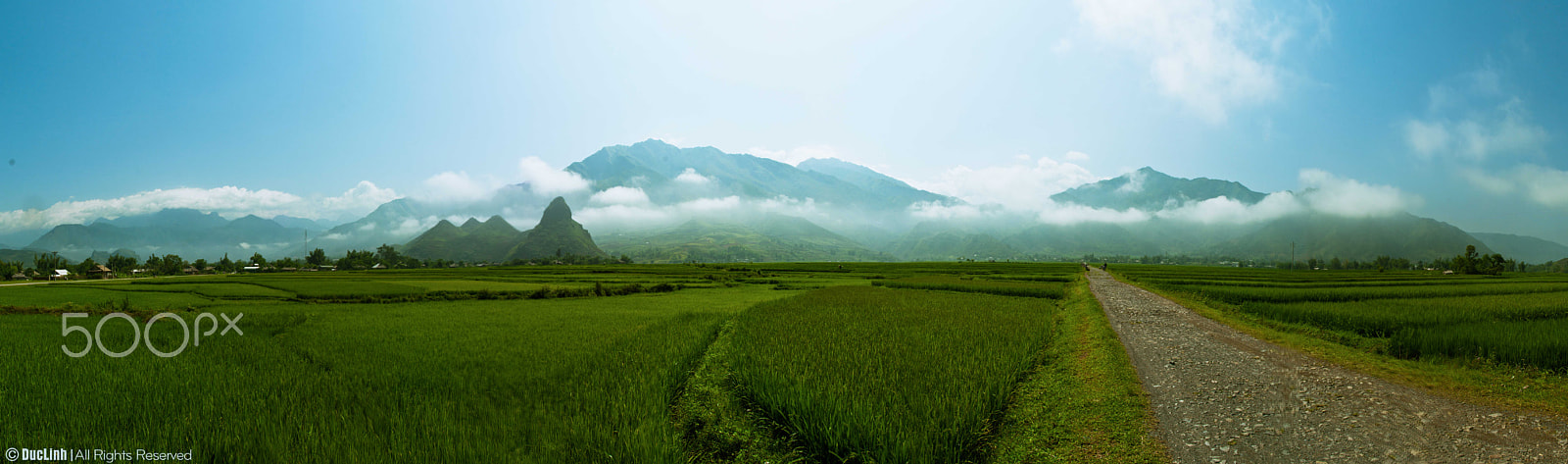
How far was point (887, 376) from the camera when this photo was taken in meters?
7.66

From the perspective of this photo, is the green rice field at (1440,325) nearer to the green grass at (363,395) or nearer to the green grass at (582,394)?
the green grass at (582,394)

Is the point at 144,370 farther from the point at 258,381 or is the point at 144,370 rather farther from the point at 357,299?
the point at 357,299

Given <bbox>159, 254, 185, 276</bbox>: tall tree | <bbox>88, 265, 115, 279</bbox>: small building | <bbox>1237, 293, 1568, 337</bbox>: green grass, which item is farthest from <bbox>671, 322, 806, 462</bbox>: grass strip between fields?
<bbox>159, 254, 185, 276</bbox>: tall tree

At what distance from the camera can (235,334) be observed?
11539 mm

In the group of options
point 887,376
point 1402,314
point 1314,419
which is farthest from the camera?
point 1402,314

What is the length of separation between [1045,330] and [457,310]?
1989 cm

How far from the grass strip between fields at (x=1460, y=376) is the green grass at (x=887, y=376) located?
5.30 metres

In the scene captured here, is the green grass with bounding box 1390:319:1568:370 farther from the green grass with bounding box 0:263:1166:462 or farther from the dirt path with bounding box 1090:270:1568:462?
the green grass with bounding box 0:263:1166:462

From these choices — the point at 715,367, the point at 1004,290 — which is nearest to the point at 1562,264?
the point at 1004,290

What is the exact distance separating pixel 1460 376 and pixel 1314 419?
16.1ft

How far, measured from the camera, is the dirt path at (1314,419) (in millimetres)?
5230

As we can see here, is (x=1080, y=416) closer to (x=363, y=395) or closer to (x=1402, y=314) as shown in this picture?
(x=363, y=395)

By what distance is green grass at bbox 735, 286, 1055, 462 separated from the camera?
5273 mm

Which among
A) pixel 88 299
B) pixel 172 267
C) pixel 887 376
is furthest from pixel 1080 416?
pixel 172 267
